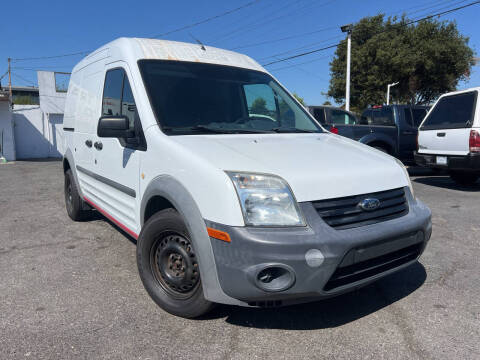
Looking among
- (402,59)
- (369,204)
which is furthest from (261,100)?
(402,59)

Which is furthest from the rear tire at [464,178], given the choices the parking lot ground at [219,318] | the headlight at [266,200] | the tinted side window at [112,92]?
the tinted side window at [112,92]

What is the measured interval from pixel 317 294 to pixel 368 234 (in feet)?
1.50

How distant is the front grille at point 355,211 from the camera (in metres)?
2.24

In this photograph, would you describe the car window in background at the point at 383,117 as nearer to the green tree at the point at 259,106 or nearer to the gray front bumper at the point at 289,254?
the green tree at the point at 259,106

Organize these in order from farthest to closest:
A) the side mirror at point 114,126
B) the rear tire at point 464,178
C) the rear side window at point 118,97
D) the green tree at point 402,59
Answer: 1. the green tree at point 402,59
2. the rear tire at point 464,178
3. the rear side window at point 118,97
4. the side mirror at point 114,126

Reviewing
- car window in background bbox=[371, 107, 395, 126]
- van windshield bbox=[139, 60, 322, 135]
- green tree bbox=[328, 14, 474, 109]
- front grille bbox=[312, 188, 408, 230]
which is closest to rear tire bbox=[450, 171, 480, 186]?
car window in background bbox=[371, 107, 395, 126]

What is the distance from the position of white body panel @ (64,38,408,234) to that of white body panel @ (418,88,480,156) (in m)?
4.69

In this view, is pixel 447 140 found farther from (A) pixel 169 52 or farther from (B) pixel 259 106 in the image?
(A) pixel 169 52

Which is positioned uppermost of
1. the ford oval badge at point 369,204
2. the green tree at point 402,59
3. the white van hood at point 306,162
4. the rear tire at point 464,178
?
the green tree at point 402,59

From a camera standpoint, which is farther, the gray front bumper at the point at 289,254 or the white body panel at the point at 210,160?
the white body panel at the point at 210,160

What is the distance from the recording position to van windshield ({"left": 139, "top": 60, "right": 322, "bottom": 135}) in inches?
117

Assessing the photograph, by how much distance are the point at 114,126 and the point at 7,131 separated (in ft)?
58.5

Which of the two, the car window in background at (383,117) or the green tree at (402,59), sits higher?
the green tree at (402,59)

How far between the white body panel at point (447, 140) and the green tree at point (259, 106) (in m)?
4.88
